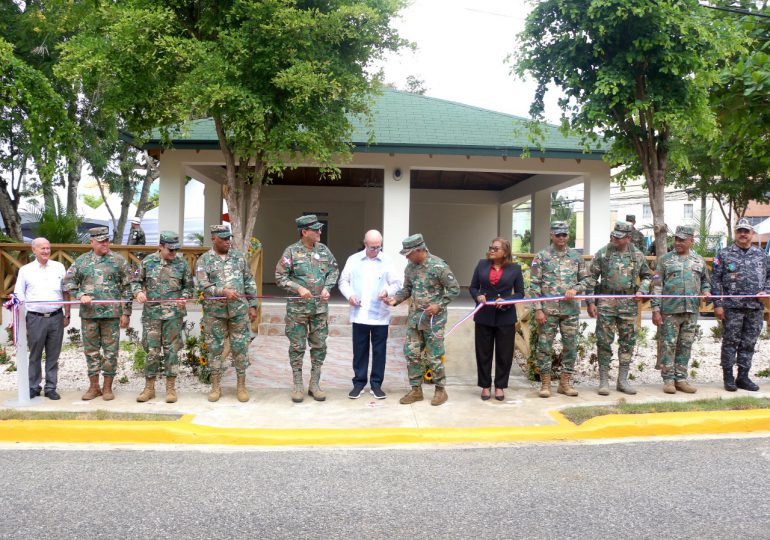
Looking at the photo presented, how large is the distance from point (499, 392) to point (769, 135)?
4918 millimetres

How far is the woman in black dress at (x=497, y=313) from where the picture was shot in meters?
6.85

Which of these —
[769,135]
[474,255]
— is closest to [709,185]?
[474,255]

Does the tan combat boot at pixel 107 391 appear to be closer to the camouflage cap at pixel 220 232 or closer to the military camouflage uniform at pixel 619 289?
the camouflage cap at pixel 220 232

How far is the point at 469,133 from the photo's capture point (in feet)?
41.7

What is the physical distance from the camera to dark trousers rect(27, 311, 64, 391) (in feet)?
22.8

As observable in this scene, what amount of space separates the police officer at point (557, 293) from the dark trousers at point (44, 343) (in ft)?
17.2

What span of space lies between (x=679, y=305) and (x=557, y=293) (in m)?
1.36

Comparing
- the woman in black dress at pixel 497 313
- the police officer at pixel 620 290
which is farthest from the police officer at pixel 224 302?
the police officer at pixel 620 290

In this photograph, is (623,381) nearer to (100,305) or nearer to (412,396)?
(412,396)

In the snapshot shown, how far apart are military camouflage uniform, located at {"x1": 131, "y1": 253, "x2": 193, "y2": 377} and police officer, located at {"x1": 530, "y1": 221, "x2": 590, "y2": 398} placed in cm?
385

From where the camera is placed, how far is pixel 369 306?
7.04 m

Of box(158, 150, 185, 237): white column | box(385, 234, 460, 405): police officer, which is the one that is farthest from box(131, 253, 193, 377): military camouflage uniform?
box(158, 150, 185, 237): white column

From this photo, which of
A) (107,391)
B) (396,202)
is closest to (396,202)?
(396,202)

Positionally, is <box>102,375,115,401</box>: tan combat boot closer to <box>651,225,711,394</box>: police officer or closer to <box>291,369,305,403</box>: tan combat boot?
<box>291,369,305,403</box>: tan combat boot
